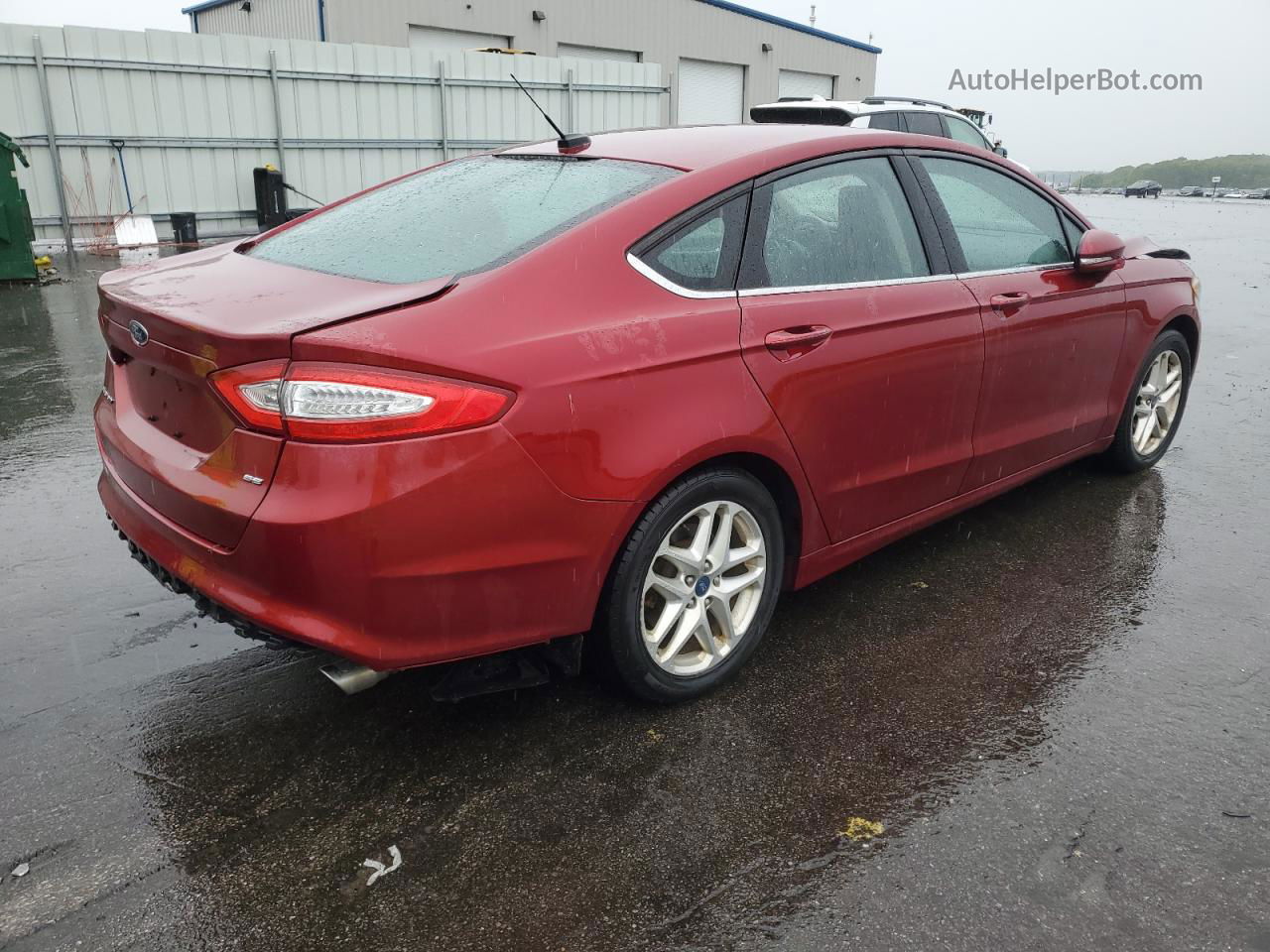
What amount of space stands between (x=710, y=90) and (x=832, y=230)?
27.0 m

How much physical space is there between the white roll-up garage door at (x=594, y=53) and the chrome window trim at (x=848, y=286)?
2327 cm

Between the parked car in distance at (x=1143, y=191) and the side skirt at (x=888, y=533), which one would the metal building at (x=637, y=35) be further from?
the parked car in distance at (x=1143, y=191)

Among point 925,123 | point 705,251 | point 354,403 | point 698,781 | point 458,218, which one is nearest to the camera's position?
point 354,403

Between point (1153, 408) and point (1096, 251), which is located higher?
point (1096, 251)

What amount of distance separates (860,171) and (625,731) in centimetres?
193

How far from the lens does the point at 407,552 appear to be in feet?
7.25

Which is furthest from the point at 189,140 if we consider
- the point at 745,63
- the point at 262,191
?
the point at 745,63

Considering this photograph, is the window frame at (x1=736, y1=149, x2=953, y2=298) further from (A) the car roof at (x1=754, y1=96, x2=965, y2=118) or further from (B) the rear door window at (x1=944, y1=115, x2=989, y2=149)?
(B) the rear door window at (x1=944, y1=115, x2=989, y2=149)

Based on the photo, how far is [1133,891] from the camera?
7.15 ft

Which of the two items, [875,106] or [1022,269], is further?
[875,106]

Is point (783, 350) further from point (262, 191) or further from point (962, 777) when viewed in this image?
point (262, 191)

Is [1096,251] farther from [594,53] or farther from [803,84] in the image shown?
[803,84]

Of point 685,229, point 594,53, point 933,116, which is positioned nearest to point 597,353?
point 685,229

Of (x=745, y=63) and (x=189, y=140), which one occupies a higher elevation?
(x=745, y=63)
